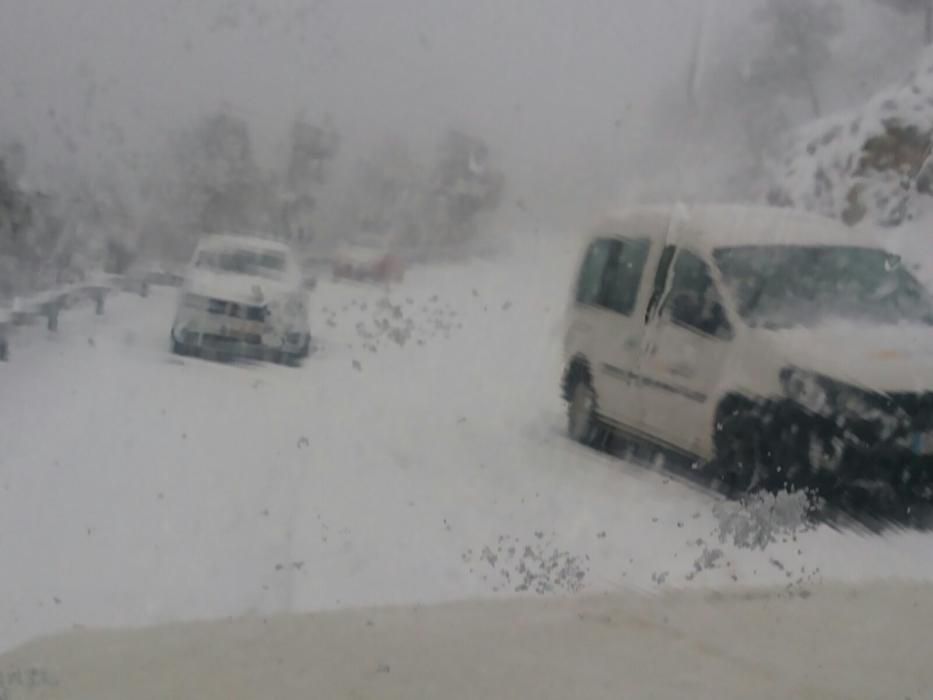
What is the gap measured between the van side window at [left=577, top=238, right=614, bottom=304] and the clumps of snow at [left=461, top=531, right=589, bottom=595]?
23.6 inches

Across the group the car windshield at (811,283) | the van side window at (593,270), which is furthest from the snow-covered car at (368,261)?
the car windshield at (811,283)

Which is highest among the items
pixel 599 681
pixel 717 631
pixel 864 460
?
pixel 864 460

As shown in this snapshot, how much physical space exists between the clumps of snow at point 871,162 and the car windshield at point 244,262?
1.23 meters

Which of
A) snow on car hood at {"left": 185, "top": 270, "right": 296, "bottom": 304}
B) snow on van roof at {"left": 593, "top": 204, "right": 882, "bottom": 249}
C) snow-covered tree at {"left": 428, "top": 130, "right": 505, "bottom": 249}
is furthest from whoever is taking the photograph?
snow on van roof at {"left": 593, "top": 204, "right": 882, "bottom": 249}

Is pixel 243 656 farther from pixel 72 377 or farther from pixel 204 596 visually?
pixel 72 377

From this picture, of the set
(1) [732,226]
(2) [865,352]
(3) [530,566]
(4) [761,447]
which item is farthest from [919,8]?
(3) [530,566]

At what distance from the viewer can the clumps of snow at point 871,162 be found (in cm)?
260

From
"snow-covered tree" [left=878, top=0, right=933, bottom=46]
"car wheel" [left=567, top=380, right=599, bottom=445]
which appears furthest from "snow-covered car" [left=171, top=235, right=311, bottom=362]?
"snow-covered tree" [left=878, top=0, right=933, bottom=46]

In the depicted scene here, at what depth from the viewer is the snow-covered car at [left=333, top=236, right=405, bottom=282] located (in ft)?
8.08

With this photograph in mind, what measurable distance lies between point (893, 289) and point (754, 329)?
0.39m

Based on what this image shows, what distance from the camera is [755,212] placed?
8.56ft

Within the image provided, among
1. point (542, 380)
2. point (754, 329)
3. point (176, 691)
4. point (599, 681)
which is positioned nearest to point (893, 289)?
point (754, 329)

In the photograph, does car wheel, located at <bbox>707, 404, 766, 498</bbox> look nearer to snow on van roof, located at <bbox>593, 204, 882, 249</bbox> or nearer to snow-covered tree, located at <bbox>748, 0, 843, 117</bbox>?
snow on van roof, located at <bbox>593, 204, 882, 249</bbox>

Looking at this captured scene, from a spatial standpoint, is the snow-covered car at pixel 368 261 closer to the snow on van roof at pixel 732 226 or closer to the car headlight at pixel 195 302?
the car headlight at pixel 195 302
